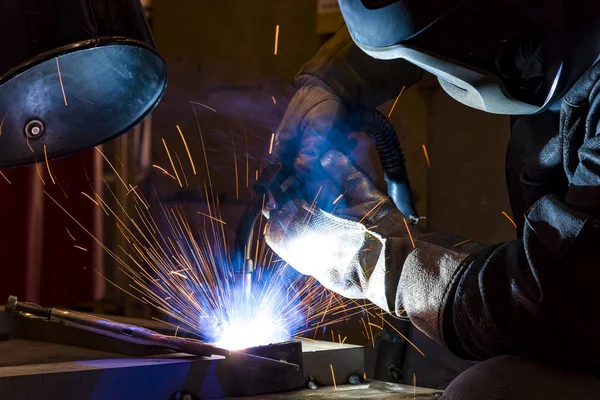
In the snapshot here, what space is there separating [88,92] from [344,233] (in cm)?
65

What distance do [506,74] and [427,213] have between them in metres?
2.28

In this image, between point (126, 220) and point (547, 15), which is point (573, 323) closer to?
point (547, 15)

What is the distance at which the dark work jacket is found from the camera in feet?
4.49

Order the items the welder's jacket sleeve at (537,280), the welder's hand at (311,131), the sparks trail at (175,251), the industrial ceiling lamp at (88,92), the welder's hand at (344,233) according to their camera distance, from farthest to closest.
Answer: the sparks trail at (175,251), the welder's hand at (311,131), the welder's hand at (344,233), the industrial ceiling lamp at (88,92), the welder's jacket sleeve at (537,280)

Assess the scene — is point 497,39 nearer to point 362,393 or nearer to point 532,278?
point 532,278

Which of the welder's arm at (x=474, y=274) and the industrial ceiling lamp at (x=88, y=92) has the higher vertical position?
the industrial ceiling lamp at (x=88, y=92)

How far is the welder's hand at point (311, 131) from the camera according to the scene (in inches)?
80.8

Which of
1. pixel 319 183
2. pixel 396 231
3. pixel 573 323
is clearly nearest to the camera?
pixel 573 323

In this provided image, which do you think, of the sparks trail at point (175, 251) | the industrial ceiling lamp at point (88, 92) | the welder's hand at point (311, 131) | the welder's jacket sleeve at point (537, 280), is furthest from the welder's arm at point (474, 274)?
the sparks trail at point (175, 251)

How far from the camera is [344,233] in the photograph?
1.87 meters

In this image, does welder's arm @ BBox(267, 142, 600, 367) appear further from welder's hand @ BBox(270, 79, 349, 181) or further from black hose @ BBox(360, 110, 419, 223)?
black hose @ BBox(360, 110, 419, 223)

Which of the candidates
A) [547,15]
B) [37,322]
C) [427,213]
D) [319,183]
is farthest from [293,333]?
[427,213]

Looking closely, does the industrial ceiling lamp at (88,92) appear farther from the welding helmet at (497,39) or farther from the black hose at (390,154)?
the black hose at (390,154)

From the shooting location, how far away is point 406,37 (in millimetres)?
1603
